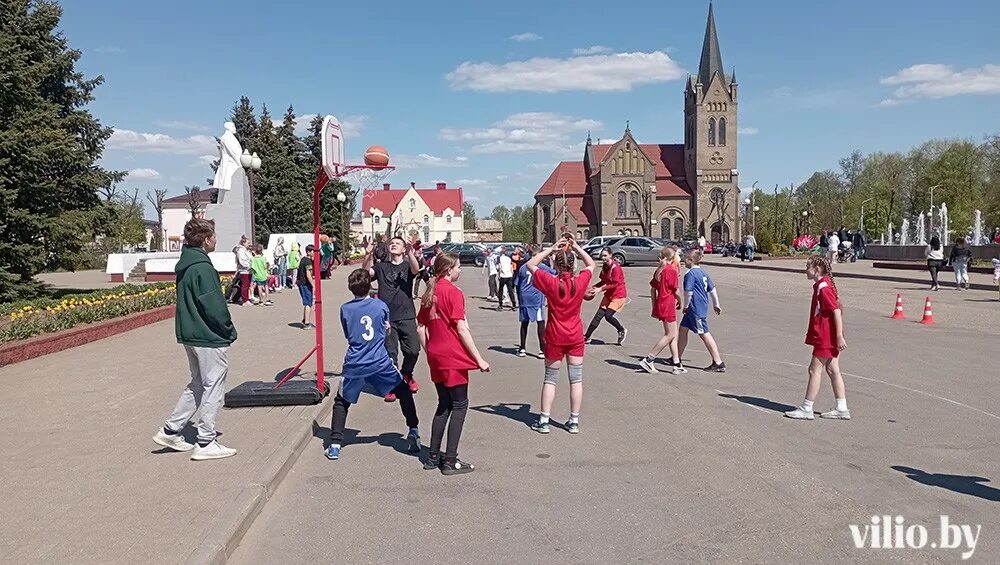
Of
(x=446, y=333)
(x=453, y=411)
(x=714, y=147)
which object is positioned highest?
(x=714, y=147)

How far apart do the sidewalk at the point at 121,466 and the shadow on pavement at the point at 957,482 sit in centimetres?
481

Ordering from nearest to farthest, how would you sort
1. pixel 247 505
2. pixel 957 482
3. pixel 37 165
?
1. pixel 247 505
2. pixel 957 482
3. pixel 37 165

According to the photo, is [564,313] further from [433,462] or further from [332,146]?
[332,146]

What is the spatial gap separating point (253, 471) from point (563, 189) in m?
93.0

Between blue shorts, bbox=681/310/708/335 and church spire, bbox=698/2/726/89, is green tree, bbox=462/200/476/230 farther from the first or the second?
blue shorts, bbox=681/310/708/335

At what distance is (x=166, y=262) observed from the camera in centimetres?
3128

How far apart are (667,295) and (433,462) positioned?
5.24 meters

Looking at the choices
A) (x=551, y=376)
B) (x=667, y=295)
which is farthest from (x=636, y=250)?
(x=551, y=376)

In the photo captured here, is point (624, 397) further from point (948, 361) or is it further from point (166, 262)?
point (166, 262)

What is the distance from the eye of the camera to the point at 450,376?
231 inches

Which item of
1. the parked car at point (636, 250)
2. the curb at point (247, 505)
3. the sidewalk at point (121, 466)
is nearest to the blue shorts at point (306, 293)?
the sidewalk at point (121, 466)

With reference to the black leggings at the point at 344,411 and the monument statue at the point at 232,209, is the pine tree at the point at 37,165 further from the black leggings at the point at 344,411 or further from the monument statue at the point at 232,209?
the black leggings at the point at 344,411

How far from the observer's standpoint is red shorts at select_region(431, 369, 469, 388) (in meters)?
5.86

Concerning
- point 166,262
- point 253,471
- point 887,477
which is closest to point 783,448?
point 887,477
